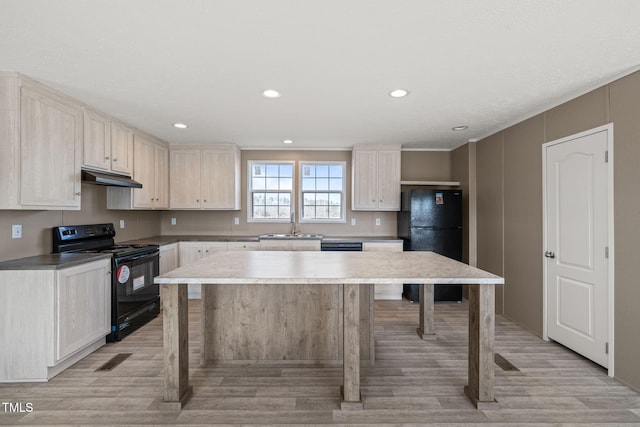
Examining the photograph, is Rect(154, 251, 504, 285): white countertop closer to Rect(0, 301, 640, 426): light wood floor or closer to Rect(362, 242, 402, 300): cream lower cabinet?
Rect(0, 301, 640, 426): light wood floor

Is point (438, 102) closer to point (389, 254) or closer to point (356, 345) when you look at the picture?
point (389, 254)

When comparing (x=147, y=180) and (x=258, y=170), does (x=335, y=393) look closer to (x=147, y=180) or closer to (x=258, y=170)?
(x=147, y=180)

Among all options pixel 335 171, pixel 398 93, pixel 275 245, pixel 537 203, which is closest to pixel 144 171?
pixel 275 245

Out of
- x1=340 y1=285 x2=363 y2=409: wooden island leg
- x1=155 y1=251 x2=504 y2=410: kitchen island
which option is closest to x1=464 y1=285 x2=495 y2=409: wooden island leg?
x1=155 y1=251 x2=504 y2=410: kitchen island

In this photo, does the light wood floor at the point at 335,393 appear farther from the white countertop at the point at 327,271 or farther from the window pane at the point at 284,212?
the window pane at the point at 284,212

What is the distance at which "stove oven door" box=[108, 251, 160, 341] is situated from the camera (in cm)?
306

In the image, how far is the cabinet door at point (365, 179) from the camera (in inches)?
190

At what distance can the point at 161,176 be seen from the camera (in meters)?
4.61

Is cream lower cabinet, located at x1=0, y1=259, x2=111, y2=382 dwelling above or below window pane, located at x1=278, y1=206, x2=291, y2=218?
below

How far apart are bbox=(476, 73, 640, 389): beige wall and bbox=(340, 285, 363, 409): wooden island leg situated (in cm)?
206

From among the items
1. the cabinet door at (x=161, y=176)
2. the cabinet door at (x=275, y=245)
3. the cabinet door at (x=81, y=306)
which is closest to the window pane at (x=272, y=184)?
the cabinet door at (x=275, y=245)

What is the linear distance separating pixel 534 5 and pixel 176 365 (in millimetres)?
2949

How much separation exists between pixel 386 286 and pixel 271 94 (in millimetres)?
3164

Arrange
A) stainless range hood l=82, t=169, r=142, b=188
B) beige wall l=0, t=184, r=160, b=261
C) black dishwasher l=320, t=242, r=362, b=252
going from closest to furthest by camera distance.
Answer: beige wall l=0, t=184, r=160, b=261 < stainless range hood l=82, t=169, r=142, b=188 < black dishwasher l=320, t=242, r=362, b=252
